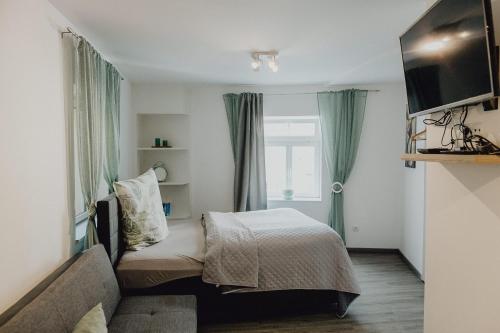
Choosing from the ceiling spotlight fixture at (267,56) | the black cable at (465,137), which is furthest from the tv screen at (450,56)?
the ceiling spotlight fixture at (267,56)

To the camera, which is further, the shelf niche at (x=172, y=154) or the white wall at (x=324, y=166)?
the shelf niche at (x=172, y=154)

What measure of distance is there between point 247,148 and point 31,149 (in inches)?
115

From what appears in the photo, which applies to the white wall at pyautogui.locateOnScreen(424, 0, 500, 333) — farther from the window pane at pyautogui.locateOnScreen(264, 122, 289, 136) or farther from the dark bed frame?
the window pane at pyautogui.locateOnScreen(264, 122, 289, 136)

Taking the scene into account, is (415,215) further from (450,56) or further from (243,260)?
(450,56)

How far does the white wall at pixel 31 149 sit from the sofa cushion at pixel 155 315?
1.74 feet

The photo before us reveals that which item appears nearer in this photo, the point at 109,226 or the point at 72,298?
the point at 72,298

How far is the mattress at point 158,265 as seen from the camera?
2.48m

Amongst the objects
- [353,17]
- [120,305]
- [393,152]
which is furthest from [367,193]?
[120,305]

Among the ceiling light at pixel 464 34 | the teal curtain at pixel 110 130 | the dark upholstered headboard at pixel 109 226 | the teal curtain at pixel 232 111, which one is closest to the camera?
the ceiling light at pixel 464 34

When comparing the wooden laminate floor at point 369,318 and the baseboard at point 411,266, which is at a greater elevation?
the baseboard at point 411,266

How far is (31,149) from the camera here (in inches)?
68.2

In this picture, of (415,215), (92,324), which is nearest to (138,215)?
(92,324)

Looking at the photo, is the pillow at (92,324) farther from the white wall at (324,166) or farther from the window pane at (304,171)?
the window pane at (304,171)

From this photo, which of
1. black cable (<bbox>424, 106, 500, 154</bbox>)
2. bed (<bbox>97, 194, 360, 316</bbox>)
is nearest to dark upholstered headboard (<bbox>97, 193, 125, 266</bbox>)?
bed (<bbox>97, 194, 360, 316</bbox>)
